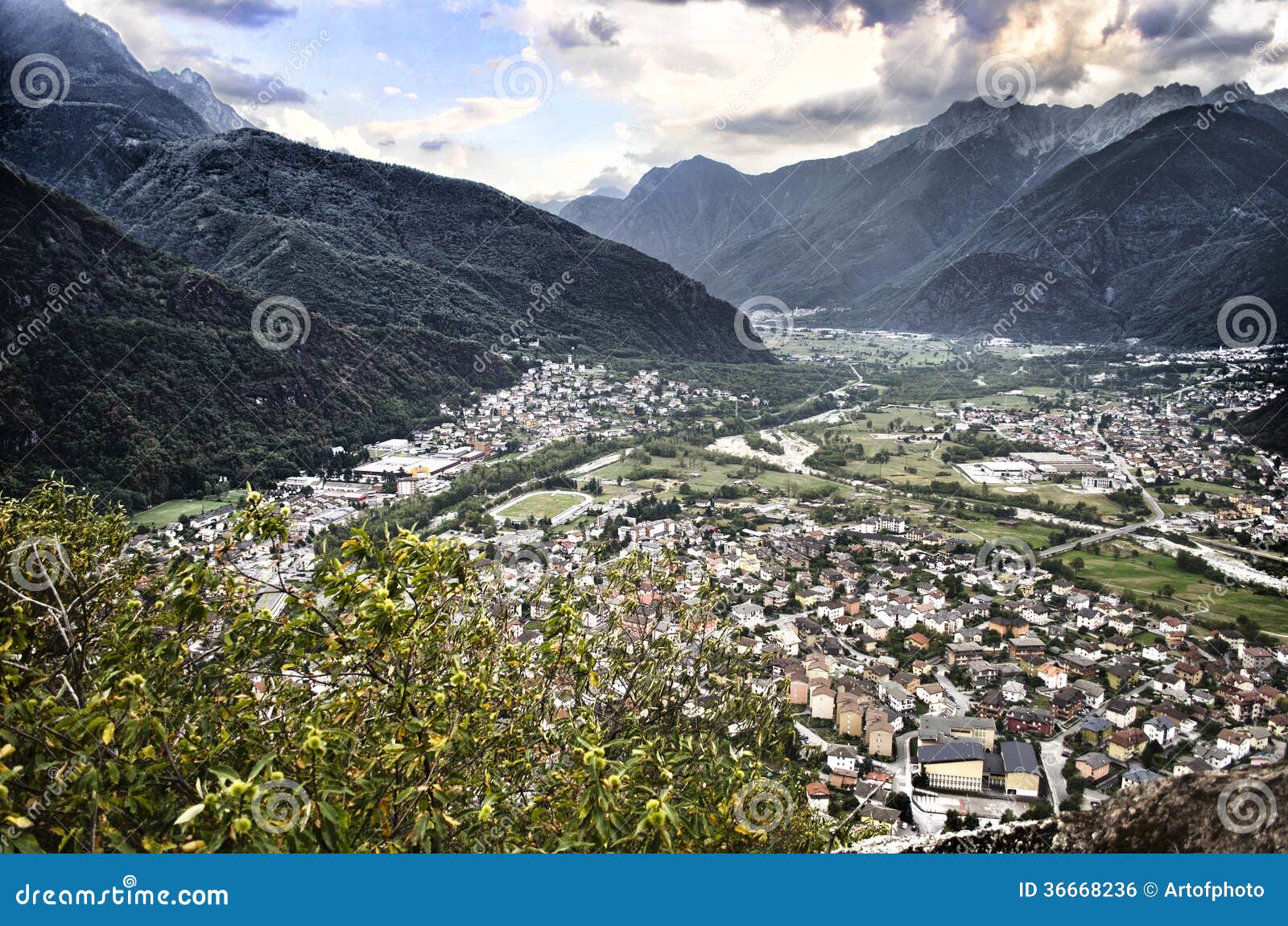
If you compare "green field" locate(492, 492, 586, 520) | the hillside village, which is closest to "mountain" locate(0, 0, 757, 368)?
the hillside village

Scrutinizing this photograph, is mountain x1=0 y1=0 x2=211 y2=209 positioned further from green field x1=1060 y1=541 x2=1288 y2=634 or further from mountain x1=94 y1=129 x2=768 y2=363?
green field x1=1060 y1=541 x2=1288 y2=634

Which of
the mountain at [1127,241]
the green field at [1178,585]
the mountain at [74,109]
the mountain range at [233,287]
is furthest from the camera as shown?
the mountain at [1127,241]

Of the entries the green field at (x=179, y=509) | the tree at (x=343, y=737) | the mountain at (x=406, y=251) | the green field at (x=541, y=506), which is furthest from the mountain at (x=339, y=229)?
the tree at (x=343, y=737)

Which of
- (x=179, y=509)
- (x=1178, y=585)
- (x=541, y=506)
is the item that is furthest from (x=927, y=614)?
A: (x=179, y=509)

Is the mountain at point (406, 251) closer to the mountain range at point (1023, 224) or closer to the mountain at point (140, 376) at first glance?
the mountain at point (140, 376)

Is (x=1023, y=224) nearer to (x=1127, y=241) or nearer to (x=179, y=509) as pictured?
(x=1127, y=241)

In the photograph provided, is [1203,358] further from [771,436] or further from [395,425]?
[395,425]
